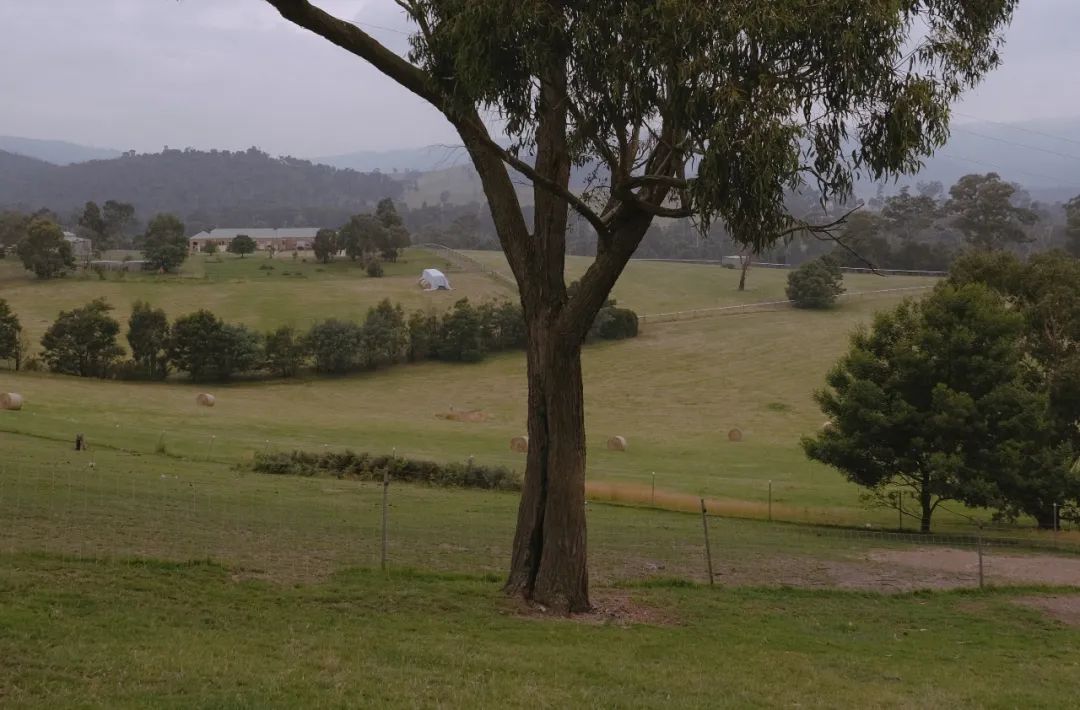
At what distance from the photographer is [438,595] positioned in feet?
46.2

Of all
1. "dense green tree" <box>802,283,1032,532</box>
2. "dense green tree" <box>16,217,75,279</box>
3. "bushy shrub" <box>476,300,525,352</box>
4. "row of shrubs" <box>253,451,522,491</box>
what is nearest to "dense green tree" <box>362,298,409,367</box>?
"bushy shrub" <box>476,300,525,352</box>

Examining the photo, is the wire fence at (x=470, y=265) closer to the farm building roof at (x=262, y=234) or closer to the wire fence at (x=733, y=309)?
the wire fence at (x=733, y=309)

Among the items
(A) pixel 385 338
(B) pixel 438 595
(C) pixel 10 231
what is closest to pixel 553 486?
(B) pixel 438 595

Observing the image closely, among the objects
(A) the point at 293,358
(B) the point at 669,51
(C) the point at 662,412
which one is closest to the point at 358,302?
(A) the point at 293,358

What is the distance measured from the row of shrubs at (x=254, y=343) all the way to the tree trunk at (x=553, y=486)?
5031 cm

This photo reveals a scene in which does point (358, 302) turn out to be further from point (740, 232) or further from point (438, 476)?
point (740, 232)

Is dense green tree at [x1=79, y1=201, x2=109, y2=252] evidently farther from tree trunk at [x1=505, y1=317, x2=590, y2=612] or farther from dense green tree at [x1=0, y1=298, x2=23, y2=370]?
tree trunk at [x1=505, y1=317, x2=590, y2=612]

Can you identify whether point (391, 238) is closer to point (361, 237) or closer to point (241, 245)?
point (361, 237)

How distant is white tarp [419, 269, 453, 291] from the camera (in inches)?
3917

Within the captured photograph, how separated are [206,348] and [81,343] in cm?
772

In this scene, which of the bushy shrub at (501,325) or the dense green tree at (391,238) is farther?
the dense green tree at (391,238)

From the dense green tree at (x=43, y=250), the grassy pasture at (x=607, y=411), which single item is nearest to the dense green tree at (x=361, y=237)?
the dense green tree at (x=43, y=250)

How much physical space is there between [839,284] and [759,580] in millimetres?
86768

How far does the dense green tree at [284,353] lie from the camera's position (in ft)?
230
